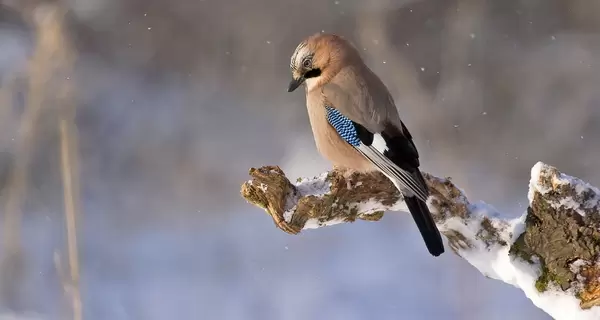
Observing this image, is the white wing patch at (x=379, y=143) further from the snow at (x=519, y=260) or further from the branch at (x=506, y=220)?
the snow at (x=519, y=260)

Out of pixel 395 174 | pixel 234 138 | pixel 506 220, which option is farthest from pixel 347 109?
pixel 234 138

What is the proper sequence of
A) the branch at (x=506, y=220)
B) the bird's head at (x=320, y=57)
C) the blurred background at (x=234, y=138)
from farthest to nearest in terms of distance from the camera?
the blurred background at (x=234, y=138), the bird's head at (x=320, y=57), the branch at (x=506, y=220)

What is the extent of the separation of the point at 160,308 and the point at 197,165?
1.66 feet

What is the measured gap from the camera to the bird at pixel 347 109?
1074 mm

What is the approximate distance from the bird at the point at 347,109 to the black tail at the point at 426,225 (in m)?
0.05

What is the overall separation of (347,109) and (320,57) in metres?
0.11

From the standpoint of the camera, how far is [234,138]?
2.29 meters

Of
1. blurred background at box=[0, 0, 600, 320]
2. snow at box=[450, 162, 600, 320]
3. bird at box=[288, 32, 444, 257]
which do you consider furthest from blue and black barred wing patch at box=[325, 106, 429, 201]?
blurred background at box=[0, 0, 600, 320]

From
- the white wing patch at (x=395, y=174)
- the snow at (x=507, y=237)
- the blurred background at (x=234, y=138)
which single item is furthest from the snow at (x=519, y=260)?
the blurred background at (x=234, y=138)

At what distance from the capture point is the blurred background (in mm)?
2061

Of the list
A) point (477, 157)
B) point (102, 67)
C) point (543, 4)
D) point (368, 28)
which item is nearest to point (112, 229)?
point (102, 67)

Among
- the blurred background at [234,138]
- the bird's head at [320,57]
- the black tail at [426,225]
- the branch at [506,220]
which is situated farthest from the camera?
the blurred background at [234,138]

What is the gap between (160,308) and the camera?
2059 mm

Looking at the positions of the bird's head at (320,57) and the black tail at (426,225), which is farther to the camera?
the bird's head at (320,57)
